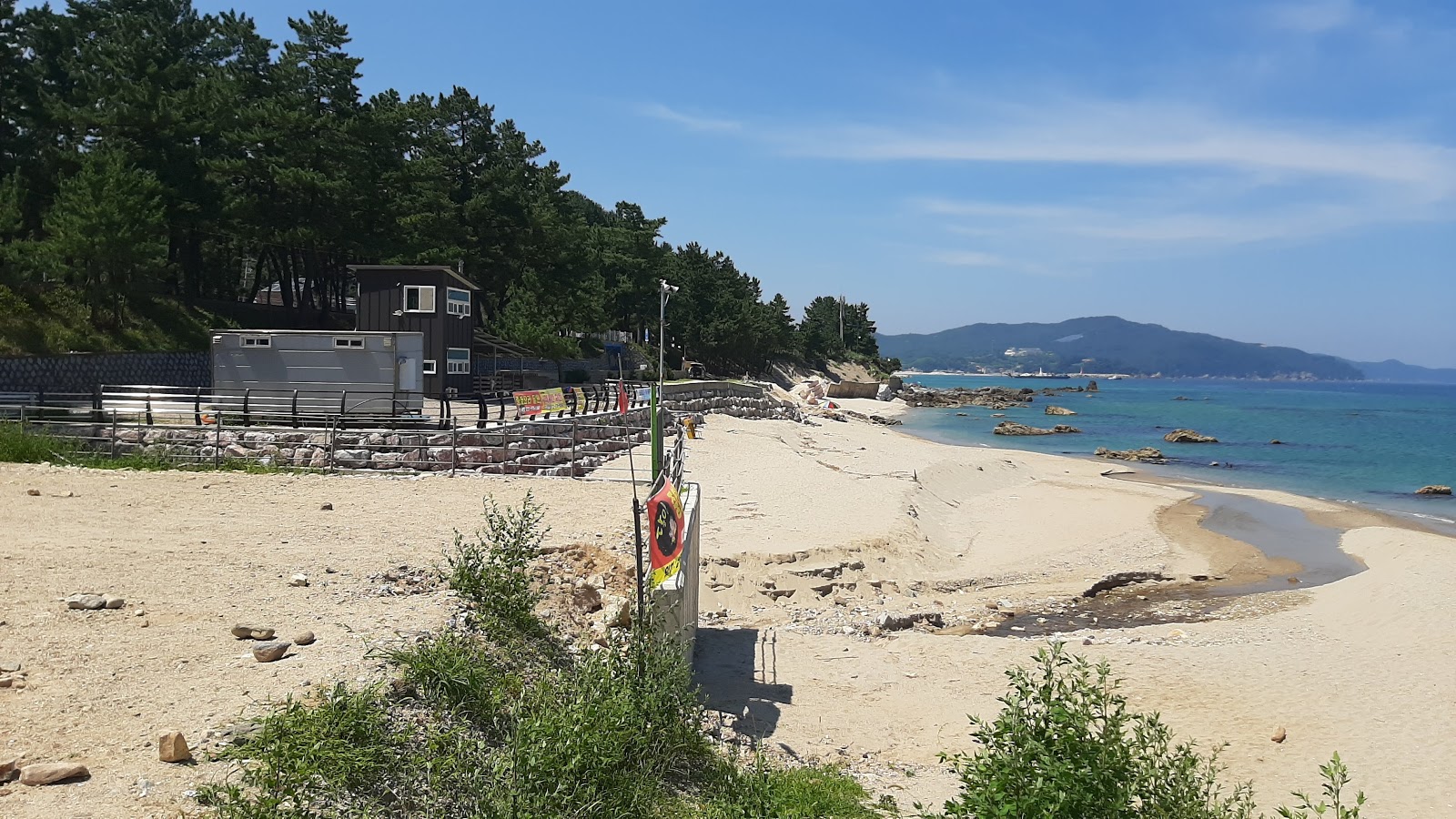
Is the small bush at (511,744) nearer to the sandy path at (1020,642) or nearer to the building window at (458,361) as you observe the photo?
the sandy path at (1020,642)

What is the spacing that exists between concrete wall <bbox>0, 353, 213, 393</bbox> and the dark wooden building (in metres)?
5.20

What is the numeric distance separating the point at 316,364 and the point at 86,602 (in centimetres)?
1747

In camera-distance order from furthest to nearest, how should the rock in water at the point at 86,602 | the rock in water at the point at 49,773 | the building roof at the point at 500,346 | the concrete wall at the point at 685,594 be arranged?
1. the building roof at the point at 500,346
2. the concrete wall at the point at 685,594
3. the rock in water at the point at 86,602
4. the rock in water at the point at 49,773

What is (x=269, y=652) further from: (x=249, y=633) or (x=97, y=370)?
(x=97, y=370)

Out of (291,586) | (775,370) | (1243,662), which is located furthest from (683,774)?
(775,370)

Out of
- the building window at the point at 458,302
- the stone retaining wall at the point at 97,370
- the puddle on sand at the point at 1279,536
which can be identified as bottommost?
the puddle on sand at the point at 1279,536

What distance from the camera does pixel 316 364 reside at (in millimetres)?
24891

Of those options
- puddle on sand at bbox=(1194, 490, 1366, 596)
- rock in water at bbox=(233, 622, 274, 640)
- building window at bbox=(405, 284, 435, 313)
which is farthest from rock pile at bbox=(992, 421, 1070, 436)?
rock in water at bbox=(233, 622, 274, 640)

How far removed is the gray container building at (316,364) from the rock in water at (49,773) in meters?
18.7

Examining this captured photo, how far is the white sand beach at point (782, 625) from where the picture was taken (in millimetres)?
7211

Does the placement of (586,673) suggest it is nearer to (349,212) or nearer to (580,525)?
(580,525)

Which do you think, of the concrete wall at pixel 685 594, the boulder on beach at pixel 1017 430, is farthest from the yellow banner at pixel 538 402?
the boulder on beach at pixel 1017 430

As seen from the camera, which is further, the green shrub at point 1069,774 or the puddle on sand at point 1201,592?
the puddle on sand at point 1201,592

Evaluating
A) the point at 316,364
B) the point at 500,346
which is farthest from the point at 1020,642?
the point at 500,346
